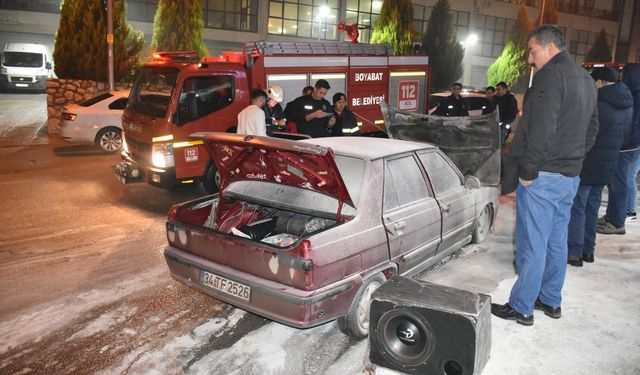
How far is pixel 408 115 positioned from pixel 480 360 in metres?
4.40

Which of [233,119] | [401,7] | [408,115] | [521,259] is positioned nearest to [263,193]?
[521,259]

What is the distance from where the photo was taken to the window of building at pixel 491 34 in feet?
120

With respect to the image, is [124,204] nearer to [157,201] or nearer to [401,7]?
[157,201]

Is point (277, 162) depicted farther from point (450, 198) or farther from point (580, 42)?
point (580, 42)

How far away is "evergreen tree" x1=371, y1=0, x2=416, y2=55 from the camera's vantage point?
2473 cm

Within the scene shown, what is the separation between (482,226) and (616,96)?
6.76ft

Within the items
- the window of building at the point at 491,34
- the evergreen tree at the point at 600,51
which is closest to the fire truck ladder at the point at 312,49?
the window of building at the point at 491,34

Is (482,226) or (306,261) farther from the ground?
(306,261)

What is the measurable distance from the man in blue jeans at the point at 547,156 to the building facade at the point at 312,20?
17.2 metres

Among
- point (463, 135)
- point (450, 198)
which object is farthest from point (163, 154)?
point (450, 198)

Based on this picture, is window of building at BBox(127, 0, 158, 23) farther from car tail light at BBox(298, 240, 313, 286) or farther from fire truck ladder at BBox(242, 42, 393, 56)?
car tail light at BBox(298, 240, 313, 286)

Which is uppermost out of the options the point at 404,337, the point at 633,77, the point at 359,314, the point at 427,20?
the point at 427,20

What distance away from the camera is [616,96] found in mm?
5453

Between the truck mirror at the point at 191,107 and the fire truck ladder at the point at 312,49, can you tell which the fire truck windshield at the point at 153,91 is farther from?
the fire truck ladder at the point at 312,49
